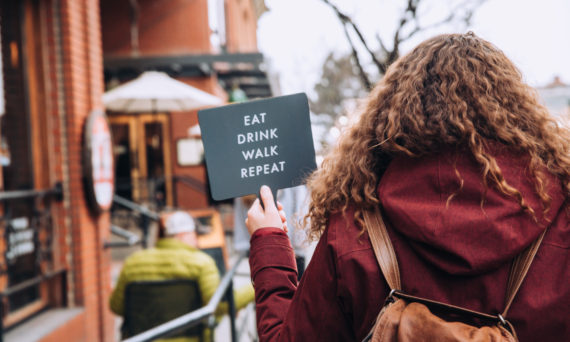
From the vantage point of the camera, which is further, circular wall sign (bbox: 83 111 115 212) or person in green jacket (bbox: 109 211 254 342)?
circular wall sign (bbox: 83 111 115 212)

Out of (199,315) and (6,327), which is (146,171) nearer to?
(6,327)

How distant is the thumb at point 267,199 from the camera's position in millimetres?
1646

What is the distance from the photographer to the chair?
3.51m

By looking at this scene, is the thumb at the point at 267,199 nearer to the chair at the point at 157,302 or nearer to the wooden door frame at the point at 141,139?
the chair at the point at 157,302

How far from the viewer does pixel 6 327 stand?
12.8 ft

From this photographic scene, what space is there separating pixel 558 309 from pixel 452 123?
51cm

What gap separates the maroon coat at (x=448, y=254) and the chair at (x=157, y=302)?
2.32 metres

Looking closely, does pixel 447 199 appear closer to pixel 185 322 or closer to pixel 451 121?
pixel 451 121

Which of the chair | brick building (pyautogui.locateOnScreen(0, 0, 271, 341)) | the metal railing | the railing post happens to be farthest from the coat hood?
brick building (pyautogui.locateOnScreen(0, 0, 271, 341))

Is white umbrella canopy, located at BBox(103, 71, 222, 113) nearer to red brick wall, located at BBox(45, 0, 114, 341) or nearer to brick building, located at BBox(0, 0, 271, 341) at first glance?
brick building, located at BBox(0, 0, 271, 341)

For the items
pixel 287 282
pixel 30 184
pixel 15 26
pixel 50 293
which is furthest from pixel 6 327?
pixel 287 282

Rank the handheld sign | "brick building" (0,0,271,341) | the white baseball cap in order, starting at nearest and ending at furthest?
the handheld sign → "brick building" (0,0,271,341) → the white baseball cap

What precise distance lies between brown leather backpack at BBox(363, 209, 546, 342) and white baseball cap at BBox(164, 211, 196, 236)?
3299 mm

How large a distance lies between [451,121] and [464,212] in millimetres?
233
